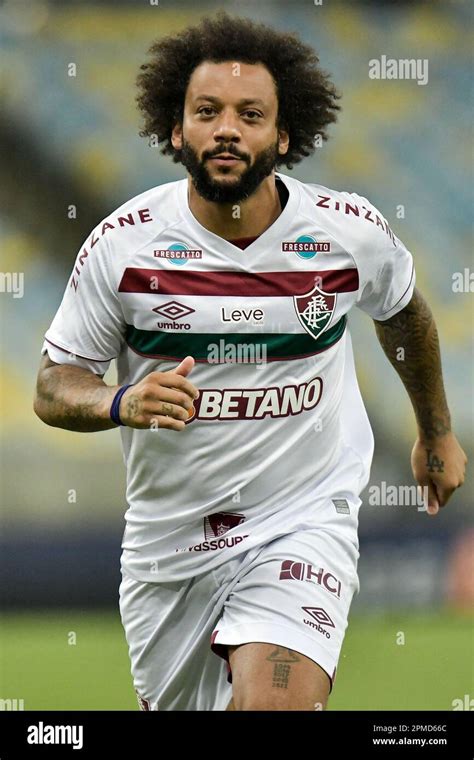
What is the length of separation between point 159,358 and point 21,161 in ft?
12.8

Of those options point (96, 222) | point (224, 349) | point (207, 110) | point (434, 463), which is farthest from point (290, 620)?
point (96, 222)

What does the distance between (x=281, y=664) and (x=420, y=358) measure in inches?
53.7

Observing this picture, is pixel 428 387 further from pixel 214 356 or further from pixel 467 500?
pixel 467 500

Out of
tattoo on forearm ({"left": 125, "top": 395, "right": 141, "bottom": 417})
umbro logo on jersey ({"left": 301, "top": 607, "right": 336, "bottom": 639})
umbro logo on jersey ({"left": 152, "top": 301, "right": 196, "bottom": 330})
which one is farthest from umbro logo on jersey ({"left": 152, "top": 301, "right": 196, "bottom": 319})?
umbro logo on jersey ({"left": 301, "top": 607, "right": 336, "bottom": 639})

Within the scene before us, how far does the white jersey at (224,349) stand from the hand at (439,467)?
47 centimetres

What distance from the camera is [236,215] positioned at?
4.11 metres

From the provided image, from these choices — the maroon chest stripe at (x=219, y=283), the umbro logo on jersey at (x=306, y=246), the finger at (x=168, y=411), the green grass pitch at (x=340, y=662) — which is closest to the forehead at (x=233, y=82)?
the umbro logo on jersey at (x=306, y=246)

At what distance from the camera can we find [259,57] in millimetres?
4297

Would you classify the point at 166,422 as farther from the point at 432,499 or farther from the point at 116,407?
the point at 432,499

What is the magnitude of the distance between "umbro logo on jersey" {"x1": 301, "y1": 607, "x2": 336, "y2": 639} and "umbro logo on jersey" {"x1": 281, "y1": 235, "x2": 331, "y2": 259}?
1099mm

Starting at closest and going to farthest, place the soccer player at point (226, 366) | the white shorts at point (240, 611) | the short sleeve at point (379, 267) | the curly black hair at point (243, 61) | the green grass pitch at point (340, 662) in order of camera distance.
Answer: the white shorts at point (240, 611) → the soccer player at point (226, 366) → the short sleeve at point (379, 267) → the curly black hair at point (243, 61) → the green grass pitch at point (340, 662)

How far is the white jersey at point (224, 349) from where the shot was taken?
4.03m

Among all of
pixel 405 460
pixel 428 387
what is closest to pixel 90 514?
pixel 405 460

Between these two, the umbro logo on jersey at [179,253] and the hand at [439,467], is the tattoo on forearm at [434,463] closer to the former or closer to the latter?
the hand at [439,467]
